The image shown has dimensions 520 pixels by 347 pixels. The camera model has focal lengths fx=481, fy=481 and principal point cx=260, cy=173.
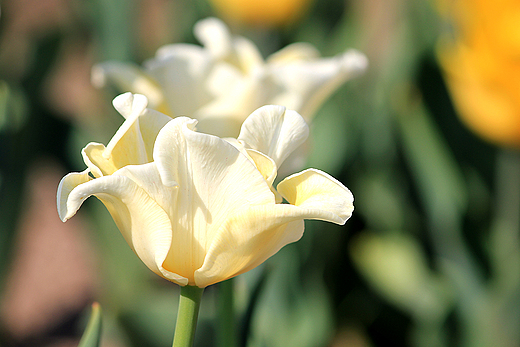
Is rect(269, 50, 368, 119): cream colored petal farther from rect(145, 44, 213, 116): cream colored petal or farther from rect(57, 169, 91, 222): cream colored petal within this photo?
rect(57, 169, 91, 222): cream colored petal

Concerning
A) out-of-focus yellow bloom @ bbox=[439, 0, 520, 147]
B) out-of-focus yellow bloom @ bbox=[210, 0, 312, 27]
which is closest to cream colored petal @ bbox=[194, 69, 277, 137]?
out-of-focus yellow bloom @ bbox=[439, 0, 520, 147]

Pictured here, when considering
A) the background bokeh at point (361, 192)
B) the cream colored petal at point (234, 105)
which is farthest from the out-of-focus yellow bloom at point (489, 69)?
the cream colored petal at point (234, 105)

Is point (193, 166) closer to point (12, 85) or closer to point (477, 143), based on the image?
point (12, 85)

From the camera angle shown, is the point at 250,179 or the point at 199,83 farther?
the point at 199,83

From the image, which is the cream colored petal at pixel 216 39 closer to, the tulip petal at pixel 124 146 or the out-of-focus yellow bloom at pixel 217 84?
the out-of-focus yellow bloom at pixel 217 84

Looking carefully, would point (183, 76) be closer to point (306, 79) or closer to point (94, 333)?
point (306, 79)

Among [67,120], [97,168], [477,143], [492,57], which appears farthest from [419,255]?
[97,168]

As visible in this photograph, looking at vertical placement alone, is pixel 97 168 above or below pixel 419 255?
above
